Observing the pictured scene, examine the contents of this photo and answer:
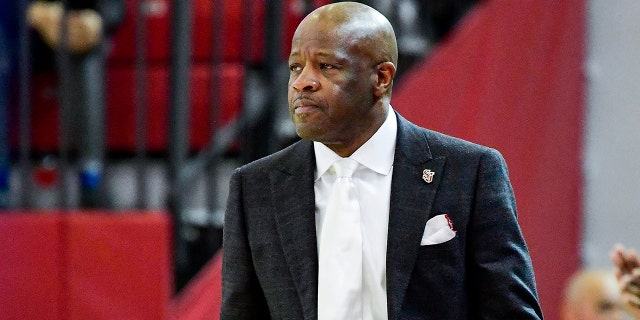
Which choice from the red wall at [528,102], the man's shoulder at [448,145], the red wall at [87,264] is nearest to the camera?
the man's shoulder at [448,145]

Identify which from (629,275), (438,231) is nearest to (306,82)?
(438,231)

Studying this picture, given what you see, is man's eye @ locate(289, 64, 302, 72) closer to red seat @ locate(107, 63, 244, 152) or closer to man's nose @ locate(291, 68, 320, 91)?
man's nose @ locate(291, 68, 320, 91)

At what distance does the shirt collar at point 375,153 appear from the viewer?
8.13 ft

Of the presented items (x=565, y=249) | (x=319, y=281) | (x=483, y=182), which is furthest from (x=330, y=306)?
(x=565, y=249)

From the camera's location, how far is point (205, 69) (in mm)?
5430

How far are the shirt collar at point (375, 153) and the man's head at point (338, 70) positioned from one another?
5 cm

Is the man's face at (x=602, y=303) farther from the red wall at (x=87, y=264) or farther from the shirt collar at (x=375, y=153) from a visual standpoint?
the shirt collar at (x=375, y=153)

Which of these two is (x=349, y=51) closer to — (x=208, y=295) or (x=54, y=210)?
(x=208, y=295)

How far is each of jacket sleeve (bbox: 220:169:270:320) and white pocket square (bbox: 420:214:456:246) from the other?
37 cm

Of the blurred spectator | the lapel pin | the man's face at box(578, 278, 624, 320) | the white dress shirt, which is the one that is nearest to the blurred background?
the blurred spectator

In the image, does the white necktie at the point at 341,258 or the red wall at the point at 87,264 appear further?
the red wall at the point at 87,264

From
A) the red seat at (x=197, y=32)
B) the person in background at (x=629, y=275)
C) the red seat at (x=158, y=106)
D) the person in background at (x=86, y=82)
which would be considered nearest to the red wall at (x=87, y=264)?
the person in background at (x=86, y=82)

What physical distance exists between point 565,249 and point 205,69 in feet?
6.12

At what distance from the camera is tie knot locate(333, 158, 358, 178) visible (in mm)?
2475
